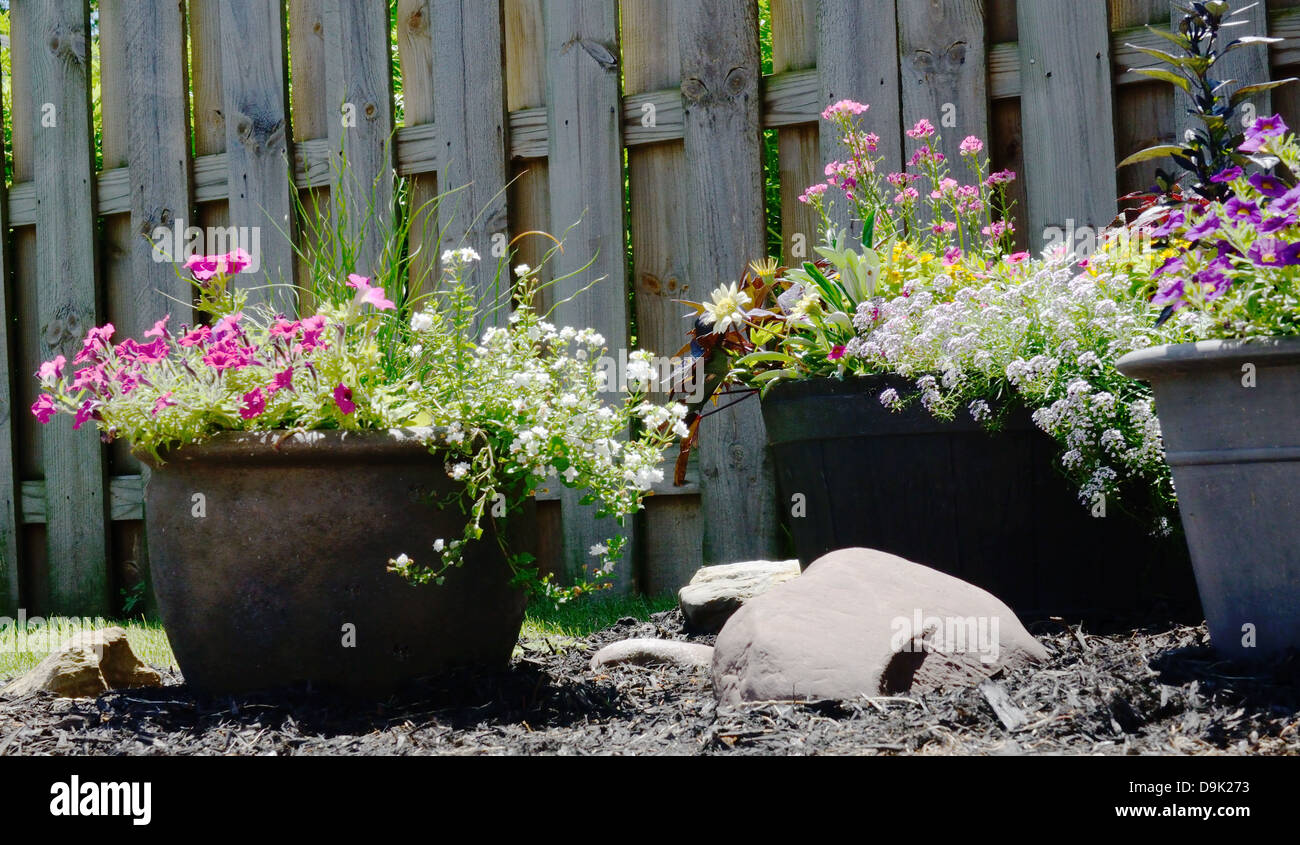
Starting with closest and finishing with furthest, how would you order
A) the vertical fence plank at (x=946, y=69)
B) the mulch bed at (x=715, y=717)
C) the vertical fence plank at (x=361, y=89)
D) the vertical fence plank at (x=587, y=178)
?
the mulch bed at (x=715, y=717), the vertical fence plank at (x=946, y=69), the vertical fence plank at (x=587, y=178), the vertical fence plank at (x=361, y=89)

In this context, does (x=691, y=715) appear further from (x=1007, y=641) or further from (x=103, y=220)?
(x=103, y=220)

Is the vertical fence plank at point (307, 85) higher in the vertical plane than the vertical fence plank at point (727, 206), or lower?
higher

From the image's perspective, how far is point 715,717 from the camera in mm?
1993

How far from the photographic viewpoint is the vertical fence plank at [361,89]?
4078 mm

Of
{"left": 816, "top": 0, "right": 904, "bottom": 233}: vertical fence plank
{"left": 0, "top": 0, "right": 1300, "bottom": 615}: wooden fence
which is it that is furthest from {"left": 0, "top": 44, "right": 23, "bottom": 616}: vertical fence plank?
{"left": 816, "top": 0, "right": 904, "bottom": 233}: vertical fence plank

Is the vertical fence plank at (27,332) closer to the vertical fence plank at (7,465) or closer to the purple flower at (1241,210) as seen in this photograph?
the vertical fence plank at (7,465)

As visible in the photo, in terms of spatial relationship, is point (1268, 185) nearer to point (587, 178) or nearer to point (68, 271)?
point (587, 178)

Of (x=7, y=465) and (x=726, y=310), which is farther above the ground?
(x=726, y=310)

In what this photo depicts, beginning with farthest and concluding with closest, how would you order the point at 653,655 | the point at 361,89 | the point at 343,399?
the point at 361,89 < the point at 653,655 < the point at 343,399

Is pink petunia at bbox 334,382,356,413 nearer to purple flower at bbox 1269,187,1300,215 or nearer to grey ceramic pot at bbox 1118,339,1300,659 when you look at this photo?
grey ceramic pot at bbox 1118,339,1300,659

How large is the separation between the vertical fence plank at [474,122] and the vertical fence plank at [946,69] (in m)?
1.37

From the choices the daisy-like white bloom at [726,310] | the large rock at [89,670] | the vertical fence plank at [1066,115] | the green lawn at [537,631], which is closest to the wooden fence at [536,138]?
the vertical fence plank at [1066,115]

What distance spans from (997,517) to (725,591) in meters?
0.75

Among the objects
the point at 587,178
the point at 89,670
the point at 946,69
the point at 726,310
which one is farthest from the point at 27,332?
the point at 946,69
